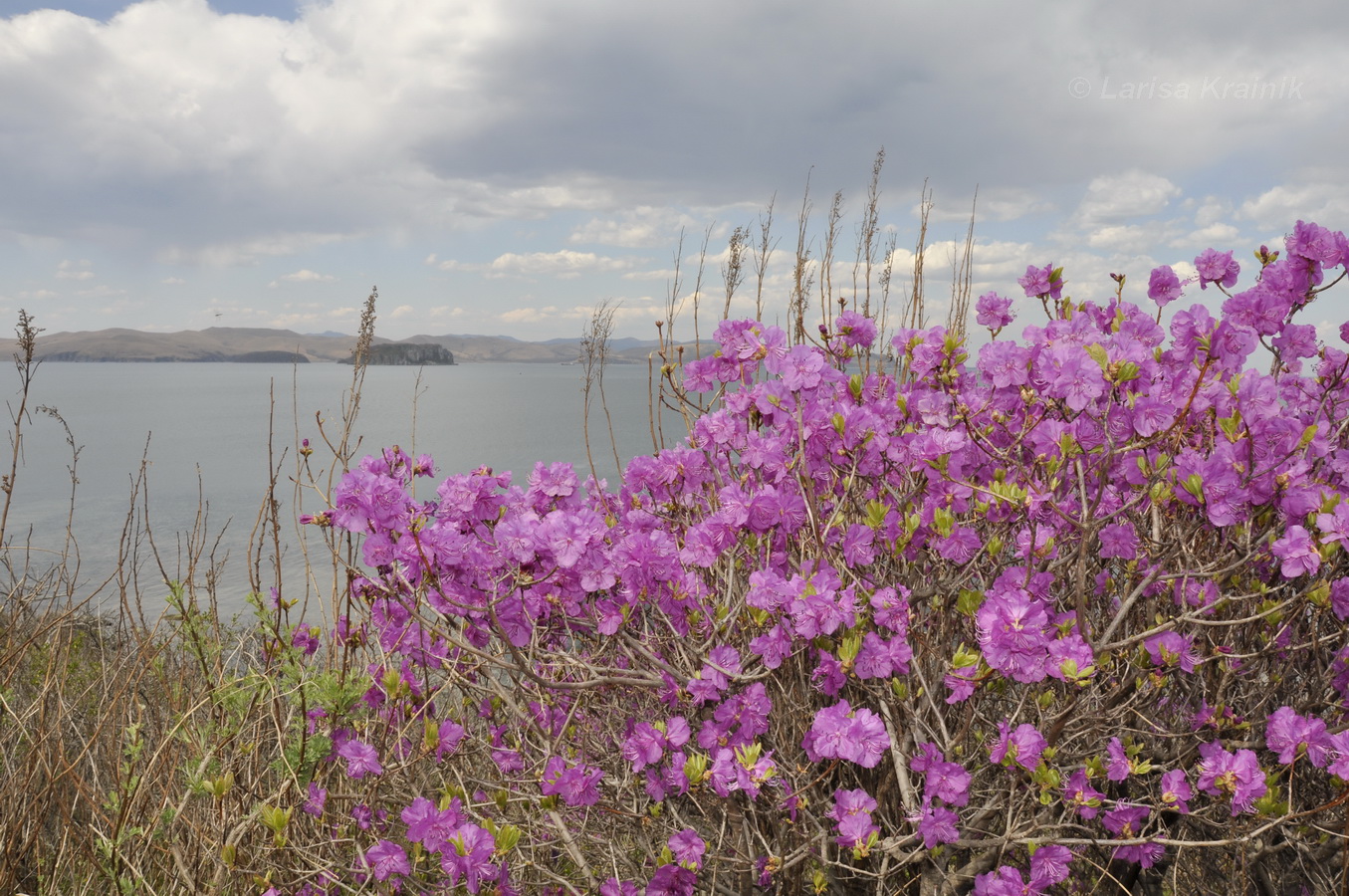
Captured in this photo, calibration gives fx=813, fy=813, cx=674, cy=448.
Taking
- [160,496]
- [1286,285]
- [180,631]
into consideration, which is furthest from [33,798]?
[160,496]

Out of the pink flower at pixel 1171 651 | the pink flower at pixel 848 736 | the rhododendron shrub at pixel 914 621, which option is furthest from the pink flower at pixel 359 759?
the pink flower at pixel 1171 651

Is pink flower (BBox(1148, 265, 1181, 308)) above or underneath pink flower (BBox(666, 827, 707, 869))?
above

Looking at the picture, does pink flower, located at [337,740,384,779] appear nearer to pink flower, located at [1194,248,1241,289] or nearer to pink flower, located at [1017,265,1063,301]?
pink flower, located at [1017,265,1063,301]

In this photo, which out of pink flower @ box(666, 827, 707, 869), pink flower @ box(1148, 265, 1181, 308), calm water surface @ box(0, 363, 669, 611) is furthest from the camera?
calm water surface @ box(0, 363, 669, 611)

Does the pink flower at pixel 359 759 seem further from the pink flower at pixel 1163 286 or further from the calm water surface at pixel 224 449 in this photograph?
the pink flower at pixel 1163 286

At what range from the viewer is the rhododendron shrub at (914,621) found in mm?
1901

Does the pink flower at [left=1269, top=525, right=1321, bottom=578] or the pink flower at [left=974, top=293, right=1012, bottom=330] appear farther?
the pink flower at [left=974, top=293, right=1012, bottom=330]

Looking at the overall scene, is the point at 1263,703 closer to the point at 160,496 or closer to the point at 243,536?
the point at 243,536

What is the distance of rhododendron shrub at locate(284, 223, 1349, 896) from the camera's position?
1.90 meters

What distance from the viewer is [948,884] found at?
2152mm

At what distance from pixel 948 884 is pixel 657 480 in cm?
136

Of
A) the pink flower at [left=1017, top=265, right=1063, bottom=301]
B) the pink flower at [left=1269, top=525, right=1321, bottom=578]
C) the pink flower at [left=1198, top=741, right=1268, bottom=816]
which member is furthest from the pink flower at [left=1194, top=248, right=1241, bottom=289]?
the pink flower at [left=1198, top=741, right=1268, bottom=816]

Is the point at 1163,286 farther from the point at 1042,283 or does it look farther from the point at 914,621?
the point at 914,621

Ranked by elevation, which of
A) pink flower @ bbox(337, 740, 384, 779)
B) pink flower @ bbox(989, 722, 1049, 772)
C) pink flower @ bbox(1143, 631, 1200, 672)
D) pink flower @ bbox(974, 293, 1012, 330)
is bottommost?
pink flower @ bbox(337, 740, 384, 779)
